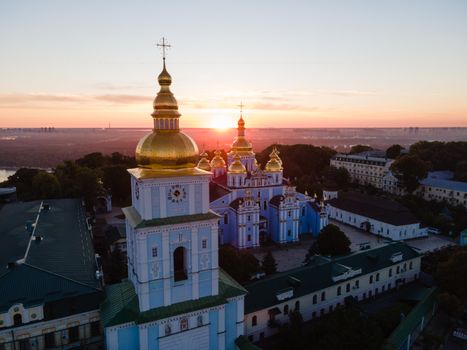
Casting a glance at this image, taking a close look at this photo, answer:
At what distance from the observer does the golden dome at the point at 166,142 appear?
1662 cm

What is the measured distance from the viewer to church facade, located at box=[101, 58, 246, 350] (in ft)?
54.5

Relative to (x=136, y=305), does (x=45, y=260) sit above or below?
above

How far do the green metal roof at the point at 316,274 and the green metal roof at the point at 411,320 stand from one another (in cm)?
440

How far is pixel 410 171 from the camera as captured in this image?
60.0m

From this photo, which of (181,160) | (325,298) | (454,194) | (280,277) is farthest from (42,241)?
(454,194)

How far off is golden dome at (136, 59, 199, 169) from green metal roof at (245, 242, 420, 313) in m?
11.0

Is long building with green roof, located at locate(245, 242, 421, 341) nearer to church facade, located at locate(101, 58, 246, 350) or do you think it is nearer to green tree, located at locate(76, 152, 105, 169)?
church facade, located at locate(101, 58, 246, 350)

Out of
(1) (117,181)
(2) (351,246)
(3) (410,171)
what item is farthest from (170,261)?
(3) (410,171)

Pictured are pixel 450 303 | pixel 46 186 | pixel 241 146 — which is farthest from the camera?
pixel 46 186

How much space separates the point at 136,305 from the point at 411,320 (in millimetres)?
17029

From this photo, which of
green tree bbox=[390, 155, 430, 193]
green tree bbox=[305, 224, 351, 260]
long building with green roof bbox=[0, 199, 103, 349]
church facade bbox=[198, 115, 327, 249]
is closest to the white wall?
green tree bbox=[305, 224, 351, 260]

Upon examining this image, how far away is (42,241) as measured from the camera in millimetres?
25188

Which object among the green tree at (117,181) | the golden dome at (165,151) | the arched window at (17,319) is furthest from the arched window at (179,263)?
the green tree at (117,181)

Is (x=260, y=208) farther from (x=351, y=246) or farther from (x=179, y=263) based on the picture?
(x=179, y=263)
